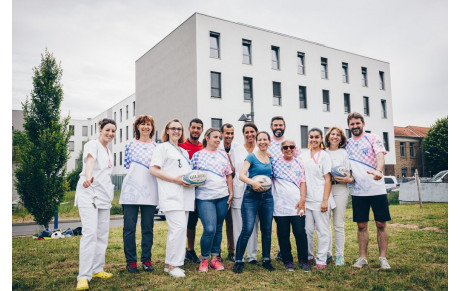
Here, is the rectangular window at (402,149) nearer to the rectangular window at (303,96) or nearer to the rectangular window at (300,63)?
the rectangular window at (303,96)

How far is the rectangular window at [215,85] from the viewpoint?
74.4ft

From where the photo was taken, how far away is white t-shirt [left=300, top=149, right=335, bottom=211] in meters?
4.98

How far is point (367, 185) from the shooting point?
491cm

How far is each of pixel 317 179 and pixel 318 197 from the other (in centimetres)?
26

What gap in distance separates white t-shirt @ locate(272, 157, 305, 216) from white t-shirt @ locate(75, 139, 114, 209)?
2321 millimetres

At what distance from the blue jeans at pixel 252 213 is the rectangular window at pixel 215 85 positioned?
60.0 feet

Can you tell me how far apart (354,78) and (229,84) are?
13.4 m

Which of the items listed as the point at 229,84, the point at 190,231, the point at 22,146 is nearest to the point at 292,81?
the point at 229,84

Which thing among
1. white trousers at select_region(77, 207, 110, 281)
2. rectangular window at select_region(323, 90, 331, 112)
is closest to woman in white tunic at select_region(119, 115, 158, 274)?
white trousers at select_region(77, 207, 110, 281)

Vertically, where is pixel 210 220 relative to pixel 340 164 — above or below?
below

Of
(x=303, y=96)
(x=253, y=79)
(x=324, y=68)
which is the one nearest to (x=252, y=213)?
(x=253, y=79)

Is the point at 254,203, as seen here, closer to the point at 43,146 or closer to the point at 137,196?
the point at 137,196

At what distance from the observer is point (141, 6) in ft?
20.3

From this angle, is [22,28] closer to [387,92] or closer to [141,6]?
[141,6]
